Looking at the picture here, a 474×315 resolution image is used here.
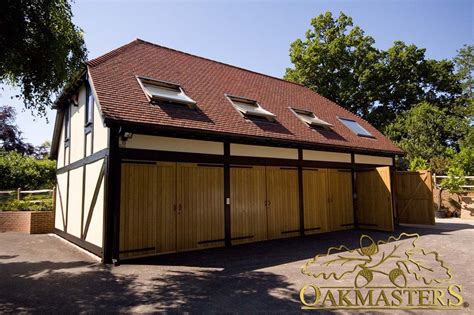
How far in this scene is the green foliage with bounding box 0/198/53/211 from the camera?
520 inches

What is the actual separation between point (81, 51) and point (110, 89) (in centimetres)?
158

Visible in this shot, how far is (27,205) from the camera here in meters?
13.4

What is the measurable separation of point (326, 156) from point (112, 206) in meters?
7.58

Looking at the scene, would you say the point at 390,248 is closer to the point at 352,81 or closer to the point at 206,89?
the point at 206,89

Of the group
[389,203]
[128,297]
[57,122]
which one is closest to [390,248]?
[389,203]

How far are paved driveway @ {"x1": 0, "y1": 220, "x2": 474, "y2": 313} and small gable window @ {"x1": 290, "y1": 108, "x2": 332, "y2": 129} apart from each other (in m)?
4.59

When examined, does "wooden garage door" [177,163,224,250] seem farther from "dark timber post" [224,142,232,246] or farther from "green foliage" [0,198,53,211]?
"green foliage" [0,198,53,211]

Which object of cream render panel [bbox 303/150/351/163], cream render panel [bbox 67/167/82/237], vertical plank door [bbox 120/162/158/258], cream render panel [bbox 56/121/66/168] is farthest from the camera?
cream render panel [bbox 56/121/66/168]

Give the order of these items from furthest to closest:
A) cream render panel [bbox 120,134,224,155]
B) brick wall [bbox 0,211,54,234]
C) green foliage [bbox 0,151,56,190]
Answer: green foliage [bbox 0,151,56,190] → brick wall [bbox 0,211,54,234] → cream render panel [bbox 120,134,224,155]

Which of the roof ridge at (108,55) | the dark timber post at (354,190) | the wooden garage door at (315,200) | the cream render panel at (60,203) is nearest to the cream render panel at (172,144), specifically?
the roof ridge at (108,55)

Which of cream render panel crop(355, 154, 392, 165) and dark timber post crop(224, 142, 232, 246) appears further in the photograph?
cream render panel crop(355, 154, 392, 165)

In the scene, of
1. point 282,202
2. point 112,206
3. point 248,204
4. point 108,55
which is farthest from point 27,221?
point 282,202

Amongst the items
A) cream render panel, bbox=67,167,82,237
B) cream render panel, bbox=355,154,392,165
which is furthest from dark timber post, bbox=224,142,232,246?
cream render panel, bbox=355,154,392,165

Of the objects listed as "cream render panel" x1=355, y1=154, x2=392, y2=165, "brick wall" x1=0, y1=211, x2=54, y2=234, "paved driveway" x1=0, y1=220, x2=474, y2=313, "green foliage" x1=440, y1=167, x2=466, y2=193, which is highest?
"cream render panel" x1=355, y1=154, x2=392, y2=165
